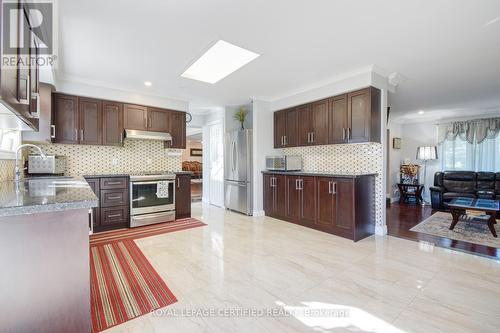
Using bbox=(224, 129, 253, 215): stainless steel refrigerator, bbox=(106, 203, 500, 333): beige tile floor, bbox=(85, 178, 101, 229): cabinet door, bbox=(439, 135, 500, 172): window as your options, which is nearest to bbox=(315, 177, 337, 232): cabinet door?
bbox=(106, 203, 500, 333): beige tile floor

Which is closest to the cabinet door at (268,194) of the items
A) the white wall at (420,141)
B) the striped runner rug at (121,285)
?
the striped runner rug at (121,285)

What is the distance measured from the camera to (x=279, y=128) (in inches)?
195

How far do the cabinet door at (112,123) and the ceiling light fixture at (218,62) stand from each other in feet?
4.76

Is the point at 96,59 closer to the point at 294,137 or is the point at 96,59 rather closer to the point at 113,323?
the point at 113,323

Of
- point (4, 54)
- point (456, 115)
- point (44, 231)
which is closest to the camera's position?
point (4, 54)

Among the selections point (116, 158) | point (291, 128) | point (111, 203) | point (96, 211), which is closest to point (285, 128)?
point (291, 128)

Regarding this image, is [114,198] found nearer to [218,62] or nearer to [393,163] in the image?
[218,62]

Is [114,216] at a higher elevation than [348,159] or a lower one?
lower

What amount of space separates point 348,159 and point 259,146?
1772 millimetres

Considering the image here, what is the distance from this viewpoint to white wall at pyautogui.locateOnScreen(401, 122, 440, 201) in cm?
657

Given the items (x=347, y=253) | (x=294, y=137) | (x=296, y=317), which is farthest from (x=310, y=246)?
(x=294, y=137)

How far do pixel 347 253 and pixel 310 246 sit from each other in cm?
46

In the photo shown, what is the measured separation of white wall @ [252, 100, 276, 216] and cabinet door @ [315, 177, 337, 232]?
144 cm

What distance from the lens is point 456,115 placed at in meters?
6.21
